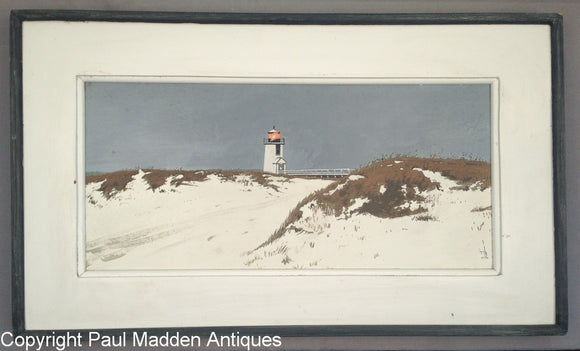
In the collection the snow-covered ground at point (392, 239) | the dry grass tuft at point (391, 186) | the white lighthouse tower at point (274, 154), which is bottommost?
the snow-covered ground at point (392, 239)

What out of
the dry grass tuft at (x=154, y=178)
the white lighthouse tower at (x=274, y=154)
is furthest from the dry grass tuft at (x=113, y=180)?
the white lighthouse tower at (x=274, y=154)

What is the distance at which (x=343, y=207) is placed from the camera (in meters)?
0.89

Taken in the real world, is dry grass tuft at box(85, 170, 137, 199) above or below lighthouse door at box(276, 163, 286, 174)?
below

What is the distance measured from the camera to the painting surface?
0.88m

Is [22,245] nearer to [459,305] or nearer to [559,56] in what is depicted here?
[459,305]

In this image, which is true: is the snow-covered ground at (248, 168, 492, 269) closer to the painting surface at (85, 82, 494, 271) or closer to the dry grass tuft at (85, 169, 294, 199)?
the painting surface at (85, 82, 494, 271)

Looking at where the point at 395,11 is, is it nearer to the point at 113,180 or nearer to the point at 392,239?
the point at 392,239

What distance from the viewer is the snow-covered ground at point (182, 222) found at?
0.88 metres

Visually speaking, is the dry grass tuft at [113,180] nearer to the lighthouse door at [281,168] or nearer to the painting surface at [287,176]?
the painting surface at [287,176]

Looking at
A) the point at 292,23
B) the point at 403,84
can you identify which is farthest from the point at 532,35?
the point at 292,23

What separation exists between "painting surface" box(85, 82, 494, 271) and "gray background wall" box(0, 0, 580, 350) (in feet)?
0.62

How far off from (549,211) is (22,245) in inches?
46.8

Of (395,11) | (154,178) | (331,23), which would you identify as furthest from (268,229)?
(395,11)

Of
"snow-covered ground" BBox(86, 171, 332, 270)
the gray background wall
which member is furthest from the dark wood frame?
"snow-covered ground" BBox(86, 171, 332, 270)
